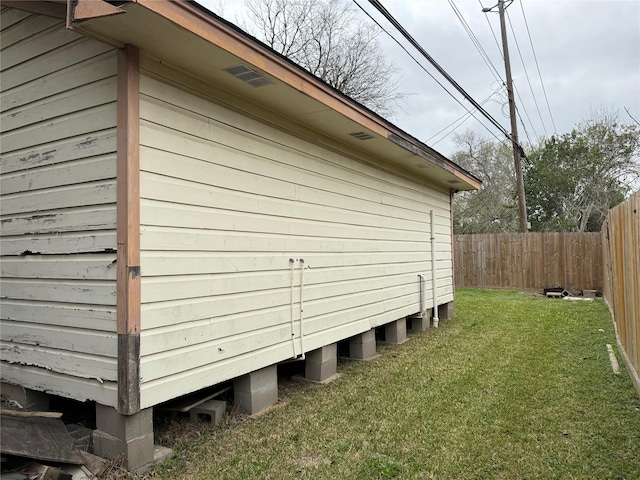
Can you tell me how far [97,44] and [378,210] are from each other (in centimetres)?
399

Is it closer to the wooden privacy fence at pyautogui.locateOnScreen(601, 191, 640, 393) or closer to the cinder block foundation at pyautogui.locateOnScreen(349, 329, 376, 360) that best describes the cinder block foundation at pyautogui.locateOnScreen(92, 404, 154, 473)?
the cinder block foundation at pyautogui.locateOnScreen(349, 329, 376, 360)

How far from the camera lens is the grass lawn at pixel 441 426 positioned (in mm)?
2729

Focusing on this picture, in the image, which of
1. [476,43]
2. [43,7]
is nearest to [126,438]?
[43,7]

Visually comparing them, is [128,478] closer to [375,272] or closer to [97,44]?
[97,44]

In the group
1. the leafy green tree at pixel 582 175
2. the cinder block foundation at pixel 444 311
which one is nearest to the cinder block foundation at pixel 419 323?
the cinder block foundation at pixel 444 311

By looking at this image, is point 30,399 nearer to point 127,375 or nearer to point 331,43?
point 127,375

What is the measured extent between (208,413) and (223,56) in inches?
101

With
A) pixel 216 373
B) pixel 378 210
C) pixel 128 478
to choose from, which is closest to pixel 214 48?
pixel 216 373

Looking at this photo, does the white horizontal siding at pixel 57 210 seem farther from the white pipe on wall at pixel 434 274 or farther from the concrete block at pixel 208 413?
the white pipe on wall at pixel 434 274

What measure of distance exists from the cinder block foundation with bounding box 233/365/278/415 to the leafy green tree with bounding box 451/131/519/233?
2327 cm

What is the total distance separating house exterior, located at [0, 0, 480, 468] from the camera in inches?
104

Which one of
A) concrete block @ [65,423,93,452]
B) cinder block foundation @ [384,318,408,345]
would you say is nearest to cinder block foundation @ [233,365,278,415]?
concrete block @ [65,423,93,452]

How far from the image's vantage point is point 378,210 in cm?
605

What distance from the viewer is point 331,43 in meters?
17.0
